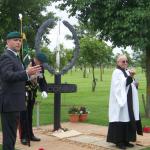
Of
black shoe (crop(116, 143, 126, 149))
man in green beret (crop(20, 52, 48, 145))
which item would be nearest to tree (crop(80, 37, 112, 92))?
man in green beret (crop(20, 52, 48, 145))

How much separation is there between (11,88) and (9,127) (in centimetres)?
62

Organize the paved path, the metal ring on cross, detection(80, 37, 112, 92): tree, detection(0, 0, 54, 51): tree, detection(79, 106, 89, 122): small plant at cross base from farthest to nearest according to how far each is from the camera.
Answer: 1. detection(80, 37, 112, 92): tree
2. detection(0, 0, 54, 51): tree
3. detection(79, 106, 89, 122): small plant at cross base
4. the metal ring on cross
5. the paved path

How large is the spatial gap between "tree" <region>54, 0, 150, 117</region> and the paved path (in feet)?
8.73

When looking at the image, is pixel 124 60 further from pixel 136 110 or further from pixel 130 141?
pixel 130 141

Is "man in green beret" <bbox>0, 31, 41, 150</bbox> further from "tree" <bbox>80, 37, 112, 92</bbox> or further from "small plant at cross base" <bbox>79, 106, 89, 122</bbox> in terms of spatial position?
"tree" <bbox>80, 37, 112, 92</bbox>

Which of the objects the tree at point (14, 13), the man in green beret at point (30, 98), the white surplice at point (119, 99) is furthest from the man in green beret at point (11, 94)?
the tree at point (14, 13)

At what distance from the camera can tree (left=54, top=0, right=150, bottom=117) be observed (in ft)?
42.8

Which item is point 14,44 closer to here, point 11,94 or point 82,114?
point 11,94

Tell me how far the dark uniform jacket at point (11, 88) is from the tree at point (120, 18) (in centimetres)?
611

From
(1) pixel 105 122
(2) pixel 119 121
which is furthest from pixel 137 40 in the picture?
(2) pixel 119 121

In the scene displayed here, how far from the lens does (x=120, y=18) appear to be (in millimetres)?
13445

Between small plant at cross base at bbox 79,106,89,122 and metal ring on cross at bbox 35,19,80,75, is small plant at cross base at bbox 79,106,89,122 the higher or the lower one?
the lower one

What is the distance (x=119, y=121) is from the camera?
1003 cm

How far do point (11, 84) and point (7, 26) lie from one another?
1199cm
